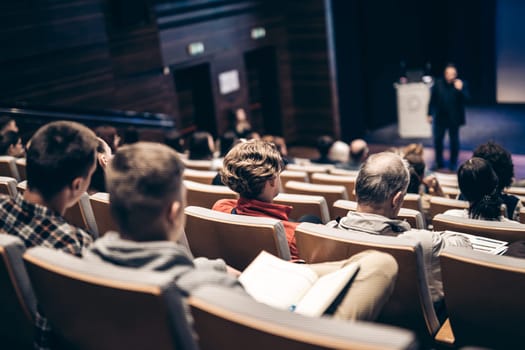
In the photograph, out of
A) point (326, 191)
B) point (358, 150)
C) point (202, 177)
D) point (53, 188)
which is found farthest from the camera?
point (358, 150)

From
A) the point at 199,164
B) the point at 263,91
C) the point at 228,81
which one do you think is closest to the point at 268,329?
the point at 199,164

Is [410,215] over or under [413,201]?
over

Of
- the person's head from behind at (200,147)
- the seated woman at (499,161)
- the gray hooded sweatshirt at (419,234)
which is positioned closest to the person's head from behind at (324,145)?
the person's head from behind at (200,147)

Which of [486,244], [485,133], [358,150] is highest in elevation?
[486,244]

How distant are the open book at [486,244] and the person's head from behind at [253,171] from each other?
2.42 ft

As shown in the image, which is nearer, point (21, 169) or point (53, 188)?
point (53, 188)

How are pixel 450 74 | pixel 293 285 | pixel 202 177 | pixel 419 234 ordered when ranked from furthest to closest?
pixel 450 74
pixel 202 177
pixel 419 234
pixel 293 285

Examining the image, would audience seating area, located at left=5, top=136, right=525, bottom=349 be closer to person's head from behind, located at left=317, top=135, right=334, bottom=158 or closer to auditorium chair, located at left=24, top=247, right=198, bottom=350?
auditorium chair, located at left=24, top=247, right=198, bottom=350

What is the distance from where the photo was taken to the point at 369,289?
1.65m

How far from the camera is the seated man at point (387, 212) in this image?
2.16 meters

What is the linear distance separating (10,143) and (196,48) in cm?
375

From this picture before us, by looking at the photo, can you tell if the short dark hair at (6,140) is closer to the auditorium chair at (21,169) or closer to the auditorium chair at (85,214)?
the auditorium chair at (21,169)

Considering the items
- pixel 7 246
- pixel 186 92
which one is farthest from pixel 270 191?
pixel 186 92

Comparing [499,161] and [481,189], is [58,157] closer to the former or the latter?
[481,189]
